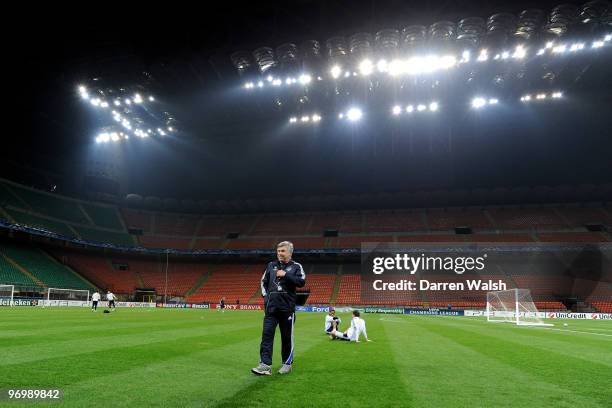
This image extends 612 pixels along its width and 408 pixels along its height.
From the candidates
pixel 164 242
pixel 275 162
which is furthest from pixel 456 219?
pixel 164 242

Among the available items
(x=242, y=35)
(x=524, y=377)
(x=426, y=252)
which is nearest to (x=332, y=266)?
(x=426, y=252)

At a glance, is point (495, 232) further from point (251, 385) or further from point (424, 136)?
point (251, 385)

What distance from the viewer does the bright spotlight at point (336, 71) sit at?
106 feet

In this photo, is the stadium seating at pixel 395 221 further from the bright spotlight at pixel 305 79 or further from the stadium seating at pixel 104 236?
the stadium seating at pixel 104 236

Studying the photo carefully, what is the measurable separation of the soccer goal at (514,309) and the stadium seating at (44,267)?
1591 inches

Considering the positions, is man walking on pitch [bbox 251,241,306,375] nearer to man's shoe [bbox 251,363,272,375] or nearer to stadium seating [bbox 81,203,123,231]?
man's shoe [bbox 251,363,272,375]

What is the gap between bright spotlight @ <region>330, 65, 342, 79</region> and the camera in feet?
106

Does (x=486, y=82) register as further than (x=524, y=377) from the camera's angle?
Yes

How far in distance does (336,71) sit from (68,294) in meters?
32.7

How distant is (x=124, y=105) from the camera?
40.1 meters

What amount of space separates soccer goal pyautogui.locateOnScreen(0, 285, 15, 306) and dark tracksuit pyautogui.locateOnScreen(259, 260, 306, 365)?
3546 centimetres

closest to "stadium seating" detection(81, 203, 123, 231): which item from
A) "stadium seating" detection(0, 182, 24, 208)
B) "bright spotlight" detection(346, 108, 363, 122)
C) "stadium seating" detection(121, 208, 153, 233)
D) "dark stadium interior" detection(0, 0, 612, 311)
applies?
"dark stadium interior" detection(0, 0, 612, 311)

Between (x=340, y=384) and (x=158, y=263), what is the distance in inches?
2189

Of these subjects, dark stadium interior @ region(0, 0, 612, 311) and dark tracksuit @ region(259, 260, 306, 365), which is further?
dark stadium interior @ region(0, 0, 612, 311)
